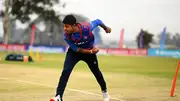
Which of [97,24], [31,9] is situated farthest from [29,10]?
[97,24]

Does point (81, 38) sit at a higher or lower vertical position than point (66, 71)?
higher

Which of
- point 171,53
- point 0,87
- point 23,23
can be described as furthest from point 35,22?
point 0,87

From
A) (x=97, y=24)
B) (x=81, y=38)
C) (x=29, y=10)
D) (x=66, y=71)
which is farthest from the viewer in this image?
(x=29, y=10)

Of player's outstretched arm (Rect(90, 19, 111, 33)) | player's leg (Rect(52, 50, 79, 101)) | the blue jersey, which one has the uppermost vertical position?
player's outstretched arm (Rect(90, 19, 111, 33))

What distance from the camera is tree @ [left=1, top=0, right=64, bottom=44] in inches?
2756

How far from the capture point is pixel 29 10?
235ft

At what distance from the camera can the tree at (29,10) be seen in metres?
70.0

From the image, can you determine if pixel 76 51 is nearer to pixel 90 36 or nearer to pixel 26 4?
pixel 90 36

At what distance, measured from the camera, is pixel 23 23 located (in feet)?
234

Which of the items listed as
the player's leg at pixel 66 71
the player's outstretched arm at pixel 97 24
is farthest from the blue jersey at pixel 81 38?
the player's leg at pixel 66 71

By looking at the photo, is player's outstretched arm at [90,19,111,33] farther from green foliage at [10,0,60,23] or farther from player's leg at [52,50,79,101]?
green foliage at [10,0,60,23]

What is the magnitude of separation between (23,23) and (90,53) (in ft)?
211

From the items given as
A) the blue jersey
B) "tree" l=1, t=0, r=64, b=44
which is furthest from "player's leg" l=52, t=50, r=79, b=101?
"tree" l=1, t=0, r=64, b=44

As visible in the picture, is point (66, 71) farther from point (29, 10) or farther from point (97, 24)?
point (29, 10)
